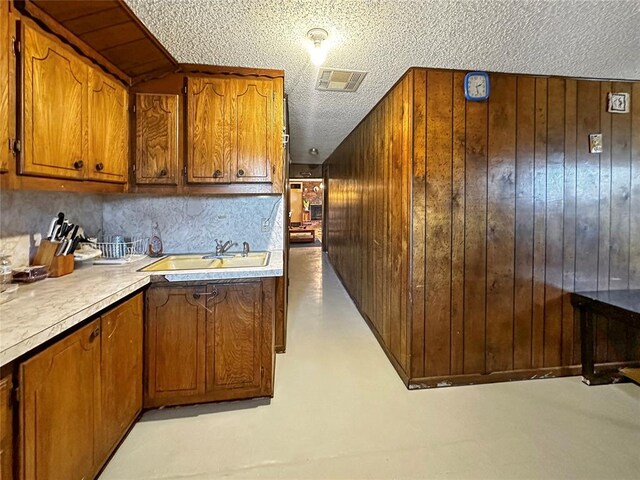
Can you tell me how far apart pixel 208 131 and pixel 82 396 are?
1713mm

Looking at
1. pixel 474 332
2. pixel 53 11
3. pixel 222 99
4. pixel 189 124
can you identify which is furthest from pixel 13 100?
pixel 474 332

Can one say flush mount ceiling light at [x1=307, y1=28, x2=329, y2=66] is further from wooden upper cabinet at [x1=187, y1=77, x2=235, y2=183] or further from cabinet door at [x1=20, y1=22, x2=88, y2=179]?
cabinet door at [x1=20, y1=22, x2=88, y2=179]

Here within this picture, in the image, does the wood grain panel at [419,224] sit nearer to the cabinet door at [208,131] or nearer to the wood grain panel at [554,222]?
the wood grain panel at [554,222]

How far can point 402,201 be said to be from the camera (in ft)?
7.87

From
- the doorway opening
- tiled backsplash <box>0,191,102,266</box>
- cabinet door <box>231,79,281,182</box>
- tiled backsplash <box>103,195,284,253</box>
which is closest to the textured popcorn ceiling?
cabinet door <box>231,79,281,182</box>

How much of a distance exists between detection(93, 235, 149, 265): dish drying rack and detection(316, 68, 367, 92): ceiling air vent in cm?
187

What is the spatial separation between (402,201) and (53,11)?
7.40ft

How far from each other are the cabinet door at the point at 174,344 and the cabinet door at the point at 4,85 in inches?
36.0

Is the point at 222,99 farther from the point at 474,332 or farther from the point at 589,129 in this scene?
the point at 589,129

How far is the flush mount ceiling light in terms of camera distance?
1.74 m

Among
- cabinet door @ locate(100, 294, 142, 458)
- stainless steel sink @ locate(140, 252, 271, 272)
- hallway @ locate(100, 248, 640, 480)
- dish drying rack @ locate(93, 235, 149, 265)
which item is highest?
dish drying rack @ locate(93, 235, 149, 265)

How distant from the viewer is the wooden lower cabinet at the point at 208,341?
6.17ft

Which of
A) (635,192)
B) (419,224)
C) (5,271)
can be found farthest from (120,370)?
(635,192)

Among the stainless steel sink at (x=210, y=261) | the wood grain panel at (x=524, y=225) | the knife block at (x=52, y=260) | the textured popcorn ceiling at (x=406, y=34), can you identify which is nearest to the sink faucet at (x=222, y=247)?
the stainless steel sink at (x=210, y=261)
